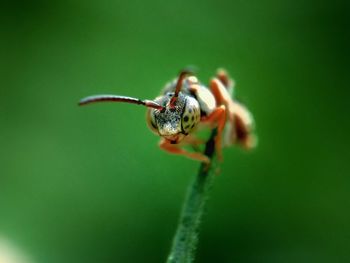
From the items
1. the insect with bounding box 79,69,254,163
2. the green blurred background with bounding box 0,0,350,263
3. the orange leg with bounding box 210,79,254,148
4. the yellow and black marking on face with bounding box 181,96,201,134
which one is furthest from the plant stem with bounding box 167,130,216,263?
the green blurred background with bounding box 0,0,350,263

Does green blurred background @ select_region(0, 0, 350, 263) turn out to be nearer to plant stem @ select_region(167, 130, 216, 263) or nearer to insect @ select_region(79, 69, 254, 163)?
insect @ select_region(79, 69, 254, 163)

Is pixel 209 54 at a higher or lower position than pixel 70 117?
higher

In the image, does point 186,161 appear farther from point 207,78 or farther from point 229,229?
point 207,78

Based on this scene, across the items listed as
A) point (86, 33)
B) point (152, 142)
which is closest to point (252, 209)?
point (152, 142)

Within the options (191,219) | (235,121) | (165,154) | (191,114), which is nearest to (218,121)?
(191,114)

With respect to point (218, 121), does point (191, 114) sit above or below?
below

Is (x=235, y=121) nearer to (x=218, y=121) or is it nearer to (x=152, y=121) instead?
(x=218, y=121)
